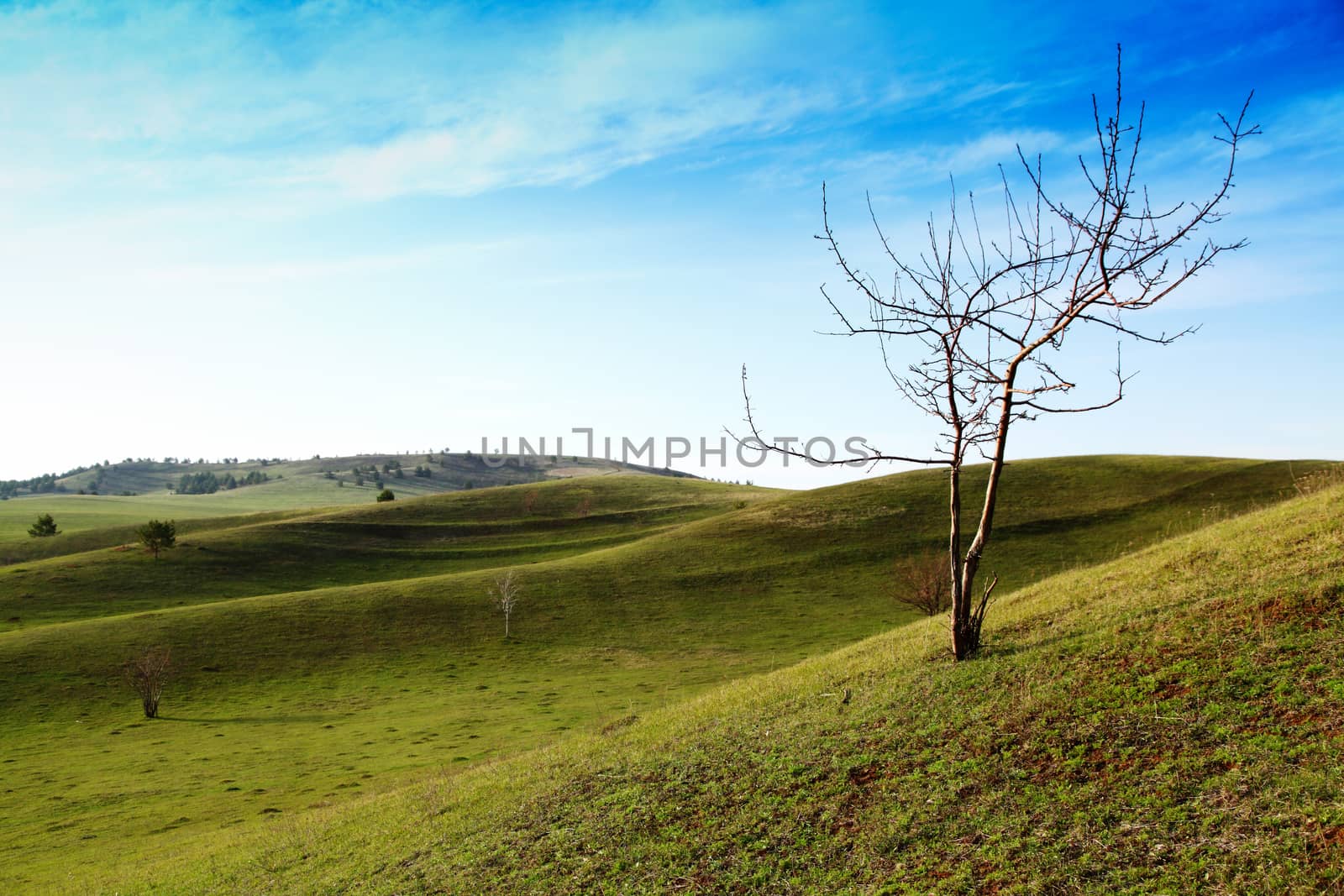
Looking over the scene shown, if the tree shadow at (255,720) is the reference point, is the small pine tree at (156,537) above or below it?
above

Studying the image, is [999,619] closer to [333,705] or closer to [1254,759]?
[1254,759]

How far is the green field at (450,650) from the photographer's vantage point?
16281 millimetres

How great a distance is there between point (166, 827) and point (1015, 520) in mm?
56866

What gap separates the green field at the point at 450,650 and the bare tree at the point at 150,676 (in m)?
0.89

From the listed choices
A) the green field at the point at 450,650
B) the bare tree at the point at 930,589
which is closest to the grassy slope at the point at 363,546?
the green field at the point at 450,650

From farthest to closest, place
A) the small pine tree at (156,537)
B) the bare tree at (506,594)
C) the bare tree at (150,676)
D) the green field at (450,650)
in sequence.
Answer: the small pine tree at (156,537) → the bare tree at (506,594) → the bare tree at (150,676) → the green field at (450,650)

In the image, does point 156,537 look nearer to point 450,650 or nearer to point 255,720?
point 450,650

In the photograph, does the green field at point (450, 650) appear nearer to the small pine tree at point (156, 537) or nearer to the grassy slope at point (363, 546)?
the grassy slope at point (363, 546)

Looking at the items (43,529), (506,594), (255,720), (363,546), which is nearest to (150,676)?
(255,720)

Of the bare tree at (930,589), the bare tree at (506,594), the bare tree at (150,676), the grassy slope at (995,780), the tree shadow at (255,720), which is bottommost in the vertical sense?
the tree shadow at (255,720)

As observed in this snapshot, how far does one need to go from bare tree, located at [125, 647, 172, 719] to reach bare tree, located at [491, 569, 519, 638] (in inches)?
746

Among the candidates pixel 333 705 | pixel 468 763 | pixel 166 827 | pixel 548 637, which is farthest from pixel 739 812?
pixel 548 637

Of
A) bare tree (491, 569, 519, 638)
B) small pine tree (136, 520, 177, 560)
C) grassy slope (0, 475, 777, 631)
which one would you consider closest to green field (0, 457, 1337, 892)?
grassy slope (0, 475, 777, 631)

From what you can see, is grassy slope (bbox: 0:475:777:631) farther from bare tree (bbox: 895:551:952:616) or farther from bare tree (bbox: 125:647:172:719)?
bare tree (bbox: 895:551:952:616)
